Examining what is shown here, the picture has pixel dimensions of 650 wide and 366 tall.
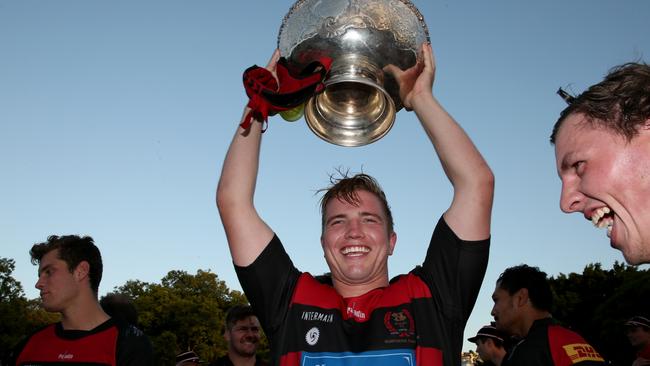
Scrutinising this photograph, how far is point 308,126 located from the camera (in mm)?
3611

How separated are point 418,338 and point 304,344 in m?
0.60

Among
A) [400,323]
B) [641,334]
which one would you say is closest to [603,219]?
[400,323]

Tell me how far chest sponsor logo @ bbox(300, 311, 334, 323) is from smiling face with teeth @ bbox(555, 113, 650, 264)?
1.47 metres

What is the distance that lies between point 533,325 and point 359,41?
394cm

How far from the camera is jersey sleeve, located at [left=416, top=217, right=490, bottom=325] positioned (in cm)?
323

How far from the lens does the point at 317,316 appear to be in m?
3.30

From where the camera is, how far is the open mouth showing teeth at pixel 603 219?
2.19 m

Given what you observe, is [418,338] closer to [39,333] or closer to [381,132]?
[381,132]

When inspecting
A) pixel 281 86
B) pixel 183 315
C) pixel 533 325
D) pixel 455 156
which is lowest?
pixel 533 325

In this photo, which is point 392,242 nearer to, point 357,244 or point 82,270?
point 357,244

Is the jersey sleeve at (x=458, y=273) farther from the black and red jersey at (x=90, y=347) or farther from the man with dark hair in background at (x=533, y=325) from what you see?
the black and red jersey at (x=90, y=347)

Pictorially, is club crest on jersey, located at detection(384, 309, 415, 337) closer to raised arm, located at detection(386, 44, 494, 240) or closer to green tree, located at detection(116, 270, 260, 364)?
raised arm, located at detection(386, 44, 494, 240)

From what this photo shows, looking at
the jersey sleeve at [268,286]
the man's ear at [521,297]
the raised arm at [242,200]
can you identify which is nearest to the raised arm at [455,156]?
the raised arm at [242,200]

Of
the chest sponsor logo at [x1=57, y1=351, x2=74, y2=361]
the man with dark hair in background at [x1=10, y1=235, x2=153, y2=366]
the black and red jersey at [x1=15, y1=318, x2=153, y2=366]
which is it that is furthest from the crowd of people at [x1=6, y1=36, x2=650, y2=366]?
the chest sponsor logo at [x1=57, y1=351, x2=74, y2=361]
